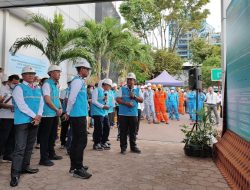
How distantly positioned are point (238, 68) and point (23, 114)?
390 centimetres

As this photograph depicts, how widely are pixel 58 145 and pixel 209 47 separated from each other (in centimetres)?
3321

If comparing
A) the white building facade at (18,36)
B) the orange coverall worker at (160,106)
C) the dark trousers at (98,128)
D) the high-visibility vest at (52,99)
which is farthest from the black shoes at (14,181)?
the orange coverall worker at (160,106)

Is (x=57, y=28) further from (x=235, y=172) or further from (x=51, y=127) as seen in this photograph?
(x=235, y=172)

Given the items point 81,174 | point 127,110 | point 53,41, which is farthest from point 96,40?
point 81,174

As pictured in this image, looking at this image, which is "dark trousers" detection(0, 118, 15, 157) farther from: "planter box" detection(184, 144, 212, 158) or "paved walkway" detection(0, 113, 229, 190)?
"planter box" detection(184, 144, 212, 158)

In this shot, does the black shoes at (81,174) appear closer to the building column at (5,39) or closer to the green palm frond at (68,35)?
the green palm frond at (68,35)

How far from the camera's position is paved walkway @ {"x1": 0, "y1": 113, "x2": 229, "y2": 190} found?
4.46m

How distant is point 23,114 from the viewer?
14.6 ft

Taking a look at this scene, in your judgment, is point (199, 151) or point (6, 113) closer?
point (6, 113)

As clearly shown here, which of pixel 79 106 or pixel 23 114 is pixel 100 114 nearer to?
pixel 79 106

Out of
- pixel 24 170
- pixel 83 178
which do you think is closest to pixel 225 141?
pixel 83 178

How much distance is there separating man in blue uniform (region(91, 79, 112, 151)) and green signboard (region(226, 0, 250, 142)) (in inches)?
117

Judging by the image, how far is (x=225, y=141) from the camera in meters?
5.91

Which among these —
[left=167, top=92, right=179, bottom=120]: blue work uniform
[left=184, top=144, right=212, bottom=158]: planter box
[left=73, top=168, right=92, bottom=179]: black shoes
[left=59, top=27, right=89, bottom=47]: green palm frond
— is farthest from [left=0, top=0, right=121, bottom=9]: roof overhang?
[left=167, top=92, right=179, bottom=120]: blue work uniform
